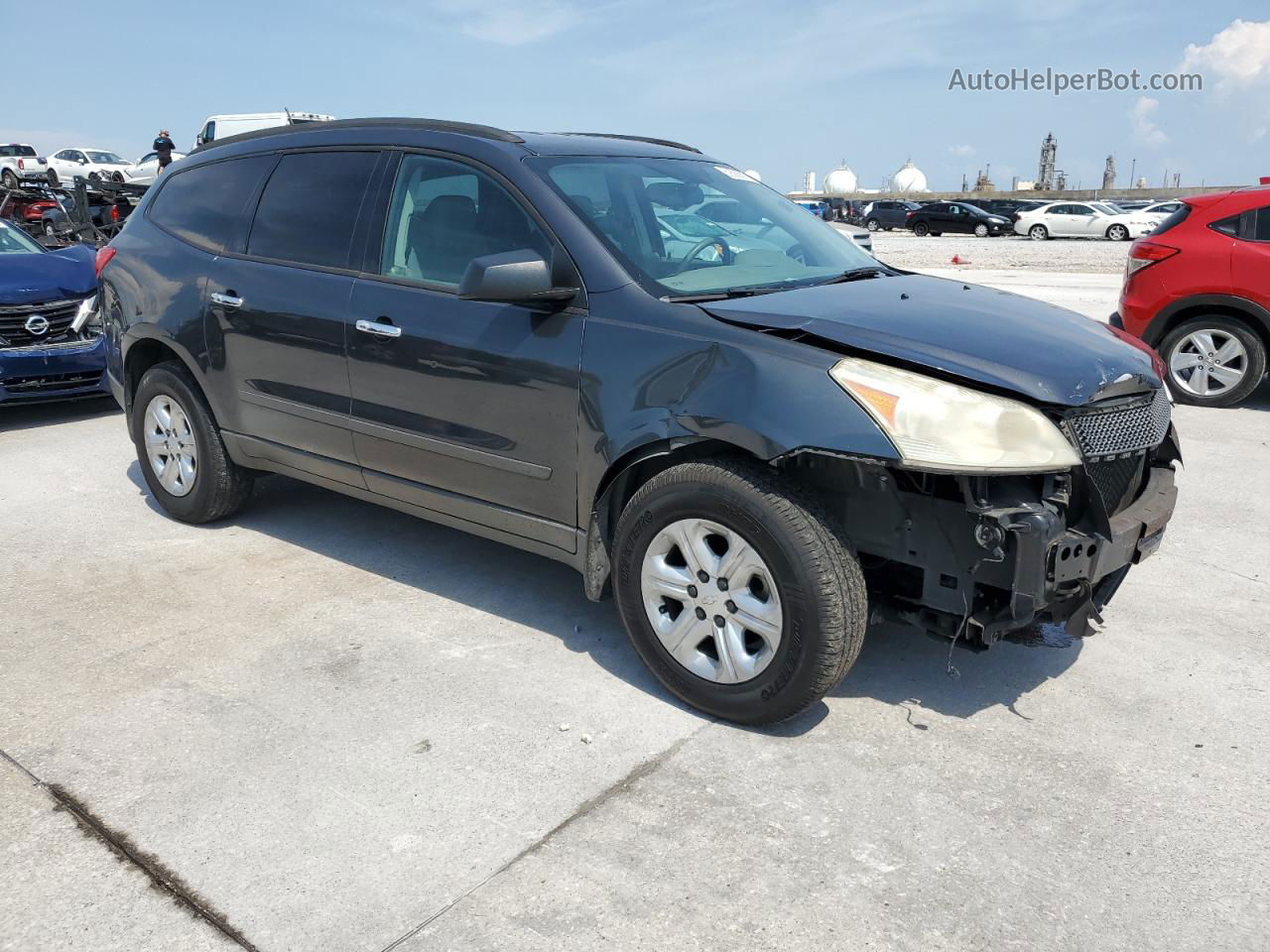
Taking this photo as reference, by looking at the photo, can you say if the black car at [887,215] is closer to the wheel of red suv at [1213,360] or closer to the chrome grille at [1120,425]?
the wheel of red suv at [1213,360]

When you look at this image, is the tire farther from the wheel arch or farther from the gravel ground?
the gravel ground

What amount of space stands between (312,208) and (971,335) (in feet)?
8.94

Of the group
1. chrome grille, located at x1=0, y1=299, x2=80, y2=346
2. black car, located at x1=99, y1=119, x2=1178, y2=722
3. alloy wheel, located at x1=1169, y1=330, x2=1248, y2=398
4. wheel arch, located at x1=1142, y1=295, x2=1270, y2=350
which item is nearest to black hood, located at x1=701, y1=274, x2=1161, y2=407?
black car, located at x1=99, y1=119, x2=1178, y2=722

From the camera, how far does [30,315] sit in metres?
7.53

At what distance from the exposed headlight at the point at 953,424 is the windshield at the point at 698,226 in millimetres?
826

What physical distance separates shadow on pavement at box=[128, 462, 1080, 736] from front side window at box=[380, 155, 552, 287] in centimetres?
131

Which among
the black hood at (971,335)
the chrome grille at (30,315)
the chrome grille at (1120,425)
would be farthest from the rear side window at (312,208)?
the chrome grille at (30,315)

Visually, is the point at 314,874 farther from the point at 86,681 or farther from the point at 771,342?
the point at 771,342

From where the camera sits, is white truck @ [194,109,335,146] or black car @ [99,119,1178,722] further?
white truck @ [194,109,335,146]

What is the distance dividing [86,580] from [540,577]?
194 centimetres

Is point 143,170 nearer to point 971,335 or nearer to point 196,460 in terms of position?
point 196,460

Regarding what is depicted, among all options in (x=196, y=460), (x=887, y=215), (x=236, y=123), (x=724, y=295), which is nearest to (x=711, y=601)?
(x=724, y=295)

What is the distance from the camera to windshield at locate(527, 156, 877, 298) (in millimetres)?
3625

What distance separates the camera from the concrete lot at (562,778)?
246 cm
